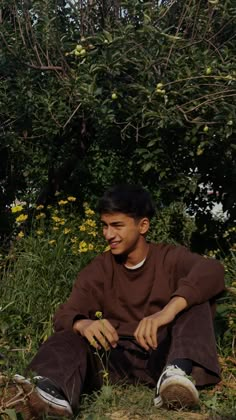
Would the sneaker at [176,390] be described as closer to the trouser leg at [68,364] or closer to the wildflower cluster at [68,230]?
the trouser leg at [68,364]

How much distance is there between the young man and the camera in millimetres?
3143

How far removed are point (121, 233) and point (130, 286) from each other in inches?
11.0

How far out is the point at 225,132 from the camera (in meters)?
4.62

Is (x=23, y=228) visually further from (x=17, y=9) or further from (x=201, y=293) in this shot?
(x=201, y=293)

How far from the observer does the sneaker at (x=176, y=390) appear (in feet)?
9.98

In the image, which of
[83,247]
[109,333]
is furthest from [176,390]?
[83,247]

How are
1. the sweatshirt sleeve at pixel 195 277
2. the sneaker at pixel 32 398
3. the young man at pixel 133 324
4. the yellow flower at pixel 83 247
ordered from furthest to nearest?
the yellow flower at pixel 83 247 < the sweatshirt sleeve at pixel 195 277 < the young man at pixel 133 324 < the sneaker at pixel 32 398

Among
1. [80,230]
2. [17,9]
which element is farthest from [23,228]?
[17,9]

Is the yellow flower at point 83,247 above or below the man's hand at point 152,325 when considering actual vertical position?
above

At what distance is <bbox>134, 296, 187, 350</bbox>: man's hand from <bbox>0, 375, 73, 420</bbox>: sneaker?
0.43 metres

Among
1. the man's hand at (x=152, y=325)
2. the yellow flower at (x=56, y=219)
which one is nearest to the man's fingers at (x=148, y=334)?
the man's hand at (x=152, y=325)

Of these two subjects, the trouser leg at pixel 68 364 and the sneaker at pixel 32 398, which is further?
the trouser leg at pixel 68 364

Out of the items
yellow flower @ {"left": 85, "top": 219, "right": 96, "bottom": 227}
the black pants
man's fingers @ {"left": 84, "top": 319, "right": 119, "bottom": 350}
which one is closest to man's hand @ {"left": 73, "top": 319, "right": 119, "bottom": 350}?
man's fingers @ {"left": 84, "top": 319, "right": 119, "bottom": 350}

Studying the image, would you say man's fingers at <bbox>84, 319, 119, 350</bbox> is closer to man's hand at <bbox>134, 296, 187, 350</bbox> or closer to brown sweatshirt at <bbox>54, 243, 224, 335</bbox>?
man's hand at <bbox>134, 296, 187, 350</bbox>
